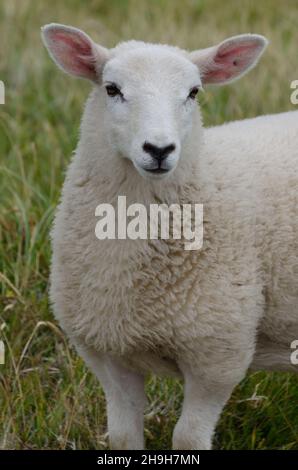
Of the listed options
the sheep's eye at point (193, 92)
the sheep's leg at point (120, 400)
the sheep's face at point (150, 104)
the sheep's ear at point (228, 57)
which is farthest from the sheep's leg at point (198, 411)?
the sheep's ear at point (228, 57)

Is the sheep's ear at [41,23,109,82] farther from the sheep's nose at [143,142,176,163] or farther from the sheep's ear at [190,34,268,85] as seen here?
the sheep's nose at [143,142,176,163]

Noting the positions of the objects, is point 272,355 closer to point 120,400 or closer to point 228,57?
point 120,400

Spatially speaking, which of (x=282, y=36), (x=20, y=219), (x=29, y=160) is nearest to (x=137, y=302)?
(x=20, y=219)

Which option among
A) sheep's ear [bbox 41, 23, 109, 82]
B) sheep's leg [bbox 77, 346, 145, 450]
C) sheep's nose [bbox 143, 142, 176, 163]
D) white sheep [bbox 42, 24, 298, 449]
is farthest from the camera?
sheep's leg [bbox 77, 346, 145, 450]

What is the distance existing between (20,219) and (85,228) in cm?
136

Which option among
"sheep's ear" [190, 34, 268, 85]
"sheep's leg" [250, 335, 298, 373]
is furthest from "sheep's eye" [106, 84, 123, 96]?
"sheep's leg" [250, 335, 298, 373]

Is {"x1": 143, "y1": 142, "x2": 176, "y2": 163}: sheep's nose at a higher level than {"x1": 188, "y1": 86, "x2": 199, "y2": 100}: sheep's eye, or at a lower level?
lower

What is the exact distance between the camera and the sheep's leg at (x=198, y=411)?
13.1 ft

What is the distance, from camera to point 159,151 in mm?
3594

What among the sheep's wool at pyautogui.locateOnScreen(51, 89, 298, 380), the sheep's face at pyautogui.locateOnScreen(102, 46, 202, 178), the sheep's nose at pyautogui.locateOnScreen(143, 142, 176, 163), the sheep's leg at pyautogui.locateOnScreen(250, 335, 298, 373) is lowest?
the sheep's leg at pyautogui.locateOnScreen(250, 335, 298, 373)

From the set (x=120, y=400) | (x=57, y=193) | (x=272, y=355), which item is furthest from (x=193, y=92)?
(x=57, y=193)

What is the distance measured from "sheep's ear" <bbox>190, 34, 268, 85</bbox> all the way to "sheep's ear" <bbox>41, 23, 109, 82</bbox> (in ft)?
1.13

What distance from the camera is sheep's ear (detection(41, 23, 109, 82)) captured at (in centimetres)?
405

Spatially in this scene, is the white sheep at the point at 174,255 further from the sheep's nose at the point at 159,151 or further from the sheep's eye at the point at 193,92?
the sheep's nose at the point at 159,151
